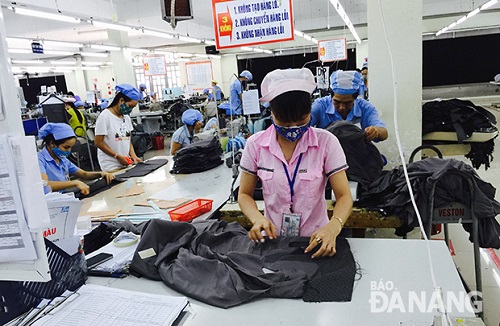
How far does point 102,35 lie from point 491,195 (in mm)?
15049

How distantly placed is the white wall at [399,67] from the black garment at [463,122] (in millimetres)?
243

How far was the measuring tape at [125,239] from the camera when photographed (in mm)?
1800

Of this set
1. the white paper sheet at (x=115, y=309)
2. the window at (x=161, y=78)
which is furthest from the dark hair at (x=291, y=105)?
A: the window at (x=161, y=78)

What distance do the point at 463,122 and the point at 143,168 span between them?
296 centimetres

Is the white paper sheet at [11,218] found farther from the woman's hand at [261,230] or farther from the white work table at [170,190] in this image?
the white work table at [170,190]

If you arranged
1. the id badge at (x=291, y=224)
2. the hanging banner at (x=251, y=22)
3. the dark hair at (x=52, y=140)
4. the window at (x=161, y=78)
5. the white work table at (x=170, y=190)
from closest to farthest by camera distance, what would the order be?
the id badge at (x=291, y=224) → the white work table at (x=170, y=190) → the dark hair at (x=52, y=140) → the hanging banner at (x=251, y=22) → the window at (x=161, y=78)

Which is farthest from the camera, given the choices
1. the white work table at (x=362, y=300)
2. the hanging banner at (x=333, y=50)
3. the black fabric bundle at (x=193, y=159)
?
the hanging banner at (x=333, y=50)

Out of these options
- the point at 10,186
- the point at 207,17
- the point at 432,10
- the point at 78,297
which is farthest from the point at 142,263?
the point at 432,10

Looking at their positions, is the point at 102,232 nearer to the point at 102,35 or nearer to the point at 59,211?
the point at 59,211

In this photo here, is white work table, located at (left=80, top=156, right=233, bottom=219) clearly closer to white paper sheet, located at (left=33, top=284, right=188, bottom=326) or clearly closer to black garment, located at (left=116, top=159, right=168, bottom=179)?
black garment, located at (left=116, top=159, right=168, bottom=179)

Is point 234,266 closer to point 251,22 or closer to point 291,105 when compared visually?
point 291,105

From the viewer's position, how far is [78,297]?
52.1 inches

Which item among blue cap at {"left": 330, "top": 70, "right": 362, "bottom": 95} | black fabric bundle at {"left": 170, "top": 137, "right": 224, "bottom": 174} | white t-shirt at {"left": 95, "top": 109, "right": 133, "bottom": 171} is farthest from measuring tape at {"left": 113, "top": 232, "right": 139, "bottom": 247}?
white t-shirt at {"left": 95, "top": 109, "right": 133, "bottom": 171}

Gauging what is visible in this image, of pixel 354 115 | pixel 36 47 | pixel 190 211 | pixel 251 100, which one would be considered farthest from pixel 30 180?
pixel 36 47
